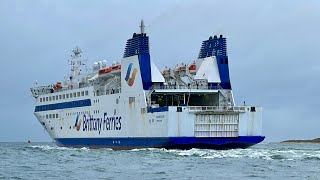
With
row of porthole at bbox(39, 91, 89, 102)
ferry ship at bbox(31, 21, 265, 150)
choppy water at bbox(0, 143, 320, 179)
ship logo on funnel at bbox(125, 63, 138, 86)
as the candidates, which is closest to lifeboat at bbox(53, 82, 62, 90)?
row of porthole at bbox(39, 91, 89, 102)

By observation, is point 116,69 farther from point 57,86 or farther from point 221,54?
point 57,86

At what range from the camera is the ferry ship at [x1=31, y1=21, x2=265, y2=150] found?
48875 mm

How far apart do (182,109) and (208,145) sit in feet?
11.0

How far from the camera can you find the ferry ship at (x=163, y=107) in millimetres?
48875

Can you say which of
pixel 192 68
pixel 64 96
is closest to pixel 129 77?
pixel 192 68

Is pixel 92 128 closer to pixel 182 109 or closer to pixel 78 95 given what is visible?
pixel 78 95

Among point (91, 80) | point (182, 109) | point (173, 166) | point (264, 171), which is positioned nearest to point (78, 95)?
point (91, 80)

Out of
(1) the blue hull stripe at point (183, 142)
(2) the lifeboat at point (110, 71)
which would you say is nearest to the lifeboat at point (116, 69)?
(2) the lifeboat at point (110, 71)

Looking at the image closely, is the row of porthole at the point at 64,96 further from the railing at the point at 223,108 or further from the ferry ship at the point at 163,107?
the railing at the point at 223,108

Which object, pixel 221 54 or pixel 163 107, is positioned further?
pixel 221 54

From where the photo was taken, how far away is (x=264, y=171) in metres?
34.2

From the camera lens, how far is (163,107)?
4850cm

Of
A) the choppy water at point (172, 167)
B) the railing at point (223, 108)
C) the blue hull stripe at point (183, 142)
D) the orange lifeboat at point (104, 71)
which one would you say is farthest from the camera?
the orange lifeboat at point (104, 71)

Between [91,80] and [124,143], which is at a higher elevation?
[91,80]
